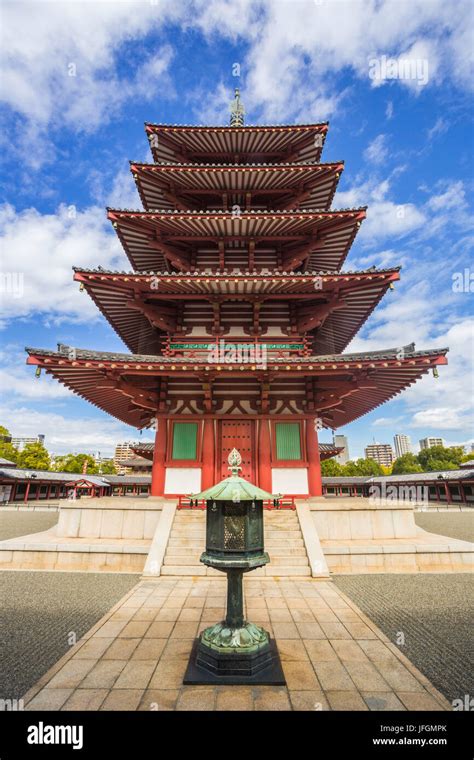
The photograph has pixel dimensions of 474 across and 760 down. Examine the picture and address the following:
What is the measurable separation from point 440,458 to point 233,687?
254 feet

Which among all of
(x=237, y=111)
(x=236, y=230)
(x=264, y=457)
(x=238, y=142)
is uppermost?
(x=237, y=111)

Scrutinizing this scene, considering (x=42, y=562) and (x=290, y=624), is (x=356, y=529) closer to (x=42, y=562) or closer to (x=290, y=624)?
(x=290, y=624)

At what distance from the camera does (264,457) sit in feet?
41.8

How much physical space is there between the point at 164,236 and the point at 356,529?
13.1 meters

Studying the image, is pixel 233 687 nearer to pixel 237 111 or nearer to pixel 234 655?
→ pixel 234 655

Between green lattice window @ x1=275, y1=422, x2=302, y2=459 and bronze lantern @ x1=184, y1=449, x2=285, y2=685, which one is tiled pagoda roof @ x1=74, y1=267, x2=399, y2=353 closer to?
green lattice window @ x1=275, y1=422, x2=302, y2=459

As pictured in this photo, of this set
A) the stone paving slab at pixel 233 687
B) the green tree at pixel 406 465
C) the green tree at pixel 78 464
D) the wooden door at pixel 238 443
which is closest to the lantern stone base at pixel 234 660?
the stone paving slab at pixel 233 687

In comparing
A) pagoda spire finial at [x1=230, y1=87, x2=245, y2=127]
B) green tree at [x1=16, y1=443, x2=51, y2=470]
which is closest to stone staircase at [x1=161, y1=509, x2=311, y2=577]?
pagoda spire finial at [x1=230, y1=87, x2=245, y2=127]

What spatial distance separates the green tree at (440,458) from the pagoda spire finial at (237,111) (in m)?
66.0

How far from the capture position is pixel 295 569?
9.11 meters

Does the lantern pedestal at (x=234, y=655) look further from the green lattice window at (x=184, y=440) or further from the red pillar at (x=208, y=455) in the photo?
the green lattice window at (x=184, y=440)

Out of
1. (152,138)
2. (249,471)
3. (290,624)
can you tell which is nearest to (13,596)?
(290,624)

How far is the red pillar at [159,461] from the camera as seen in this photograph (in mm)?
12461

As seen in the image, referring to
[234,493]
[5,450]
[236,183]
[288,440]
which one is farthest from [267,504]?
[5,450]
